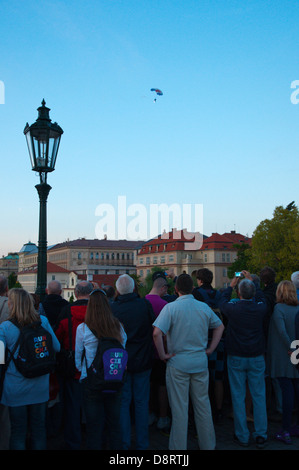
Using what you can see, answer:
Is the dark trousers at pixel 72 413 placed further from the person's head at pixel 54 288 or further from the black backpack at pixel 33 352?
the person's head at pixel 54 288

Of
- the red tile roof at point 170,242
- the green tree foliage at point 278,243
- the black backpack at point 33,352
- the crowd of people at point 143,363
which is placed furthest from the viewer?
the red tile roof at point 170,242

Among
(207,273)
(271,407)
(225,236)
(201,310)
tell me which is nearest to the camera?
(201,310)

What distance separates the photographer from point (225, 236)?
330ft

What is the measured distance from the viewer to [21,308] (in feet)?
14.9

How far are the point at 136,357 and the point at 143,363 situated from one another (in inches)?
4.8

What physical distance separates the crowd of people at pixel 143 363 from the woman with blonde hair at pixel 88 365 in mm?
11

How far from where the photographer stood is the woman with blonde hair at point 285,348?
589 cm

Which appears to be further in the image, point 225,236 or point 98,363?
point 225,236

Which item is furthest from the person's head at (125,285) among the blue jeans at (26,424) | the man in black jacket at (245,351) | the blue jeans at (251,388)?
the blue jeans at (251,388)

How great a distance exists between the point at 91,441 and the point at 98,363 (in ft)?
2.81

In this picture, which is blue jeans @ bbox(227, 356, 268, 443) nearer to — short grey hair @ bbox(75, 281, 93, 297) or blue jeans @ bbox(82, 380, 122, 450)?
blue jeans @ bbox(82, 380, 122, 450)

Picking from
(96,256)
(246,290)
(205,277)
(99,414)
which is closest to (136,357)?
(99,414)
